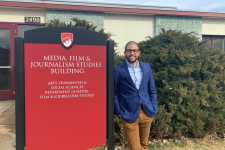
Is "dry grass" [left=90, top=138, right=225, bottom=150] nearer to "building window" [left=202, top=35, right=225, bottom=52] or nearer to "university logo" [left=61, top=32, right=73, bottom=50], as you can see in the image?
"university logo" [left=61, top=32, right=73, bottom=50]

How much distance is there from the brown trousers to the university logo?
3.97ft

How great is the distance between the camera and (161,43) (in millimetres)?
4094

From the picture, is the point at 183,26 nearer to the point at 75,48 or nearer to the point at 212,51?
the point at 212,51

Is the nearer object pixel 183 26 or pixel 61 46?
pixel 61 46

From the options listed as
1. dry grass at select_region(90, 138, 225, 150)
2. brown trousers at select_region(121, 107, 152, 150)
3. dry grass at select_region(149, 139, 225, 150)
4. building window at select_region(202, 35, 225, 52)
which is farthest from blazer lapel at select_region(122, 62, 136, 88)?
building window at select_region(202, 35, 225, 52)

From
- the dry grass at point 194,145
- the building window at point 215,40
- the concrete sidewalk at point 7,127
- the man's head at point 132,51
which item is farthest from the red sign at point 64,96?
the building window at point 215,40

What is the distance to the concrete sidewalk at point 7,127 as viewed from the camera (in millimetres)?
3281

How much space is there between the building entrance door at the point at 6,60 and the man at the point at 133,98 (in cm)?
626

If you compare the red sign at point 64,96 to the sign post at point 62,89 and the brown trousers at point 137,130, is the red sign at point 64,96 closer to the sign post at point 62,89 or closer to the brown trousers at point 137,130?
the sign post at point 62,89

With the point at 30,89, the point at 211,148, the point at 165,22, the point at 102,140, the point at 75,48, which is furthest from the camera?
the point at 165,22

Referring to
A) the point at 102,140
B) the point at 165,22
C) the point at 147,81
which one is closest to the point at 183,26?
the point at 165,22

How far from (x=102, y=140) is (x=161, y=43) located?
279 cm

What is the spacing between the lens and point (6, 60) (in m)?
7.00

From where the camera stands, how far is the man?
7.24 ft
